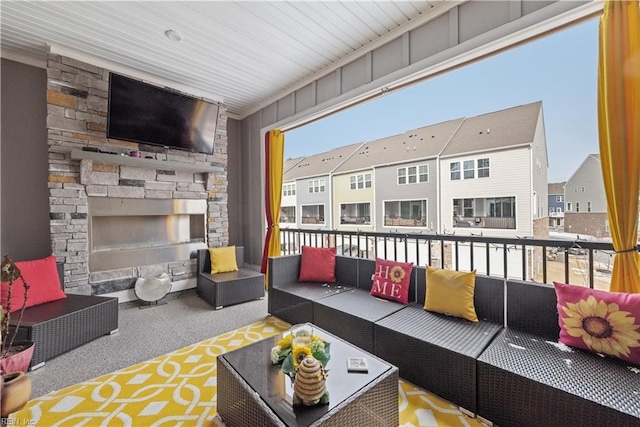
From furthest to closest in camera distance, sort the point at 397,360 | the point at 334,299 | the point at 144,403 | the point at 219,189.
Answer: the point at 219,189, the point at 334,299, the point at 397,360, the point at 144,403

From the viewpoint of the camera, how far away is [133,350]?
2365 mm

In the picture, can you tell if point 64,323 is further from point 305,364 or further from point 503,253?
point 503,253

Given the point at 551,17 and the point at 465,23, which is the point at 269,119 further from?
the point at 551,17

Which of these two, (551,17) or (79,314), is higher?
(551,17)

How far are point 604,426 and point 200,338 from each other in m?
2.75

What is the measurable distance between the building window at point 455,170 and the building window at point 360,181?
3.14ft

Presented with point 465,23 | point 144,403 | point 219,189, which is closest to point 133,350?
point 144,403

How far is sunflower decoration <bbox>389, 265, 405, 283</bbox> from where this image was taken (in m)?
2.47

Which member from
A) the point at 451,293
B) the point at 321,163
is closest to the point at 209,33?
the point at 321,163

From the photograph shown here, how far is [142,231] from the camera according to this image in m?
3.81

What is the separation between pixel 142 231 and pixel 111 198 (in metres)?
0.58

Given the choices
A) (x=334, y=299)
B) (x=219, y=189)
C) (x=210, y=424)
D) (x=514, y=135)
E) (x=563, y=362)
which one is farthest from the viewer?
(x=219, y=189)

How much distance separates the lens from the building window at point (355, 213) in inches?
130

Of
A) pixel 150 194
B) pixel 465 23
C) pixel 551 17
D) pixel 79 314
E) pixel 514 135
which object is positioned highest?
pixel 465 23
